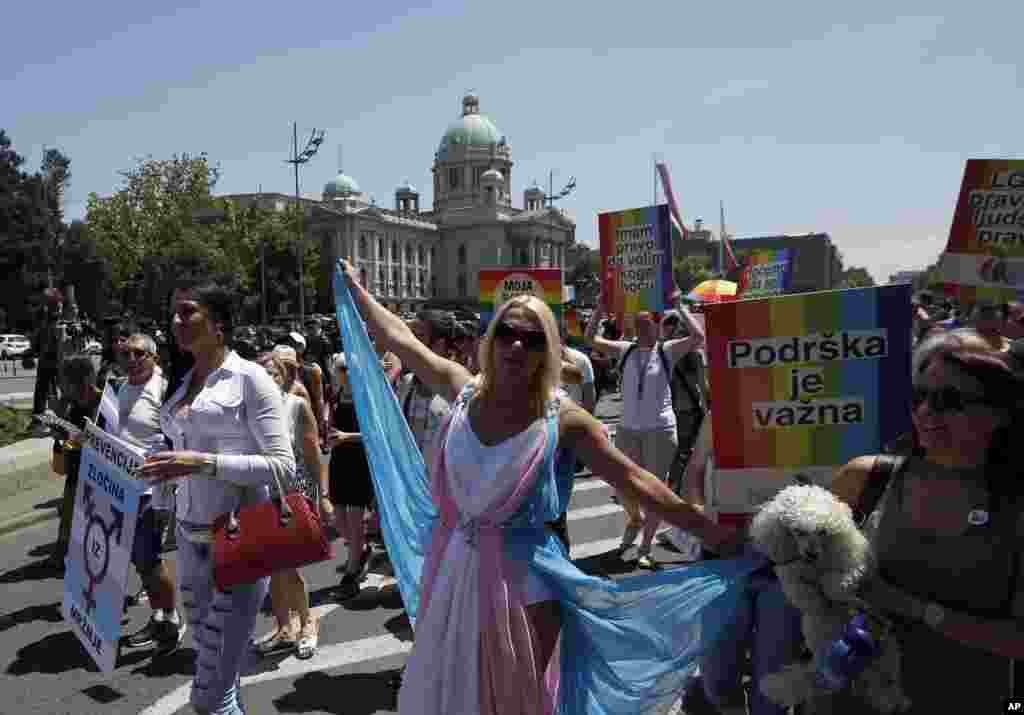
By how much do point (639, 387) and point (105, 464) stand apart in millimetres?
4197

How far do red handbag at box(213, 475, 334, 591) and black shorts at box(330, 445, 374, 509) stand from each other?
2866 mm

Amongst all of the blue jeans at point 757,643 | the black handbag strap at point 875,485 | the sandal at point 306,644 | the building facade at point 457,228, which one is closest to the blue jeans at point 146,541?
the sandal at point 306,644

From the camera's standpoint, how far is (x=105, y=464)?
368 cm

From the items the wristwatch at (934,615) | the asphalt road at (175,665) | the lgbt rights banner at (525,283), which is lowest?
the asphalt road at (175,665)

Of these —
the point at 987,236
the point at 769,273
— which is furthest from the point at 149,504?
the point at 769,273

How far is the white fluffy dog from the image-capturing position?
2133 millimetres

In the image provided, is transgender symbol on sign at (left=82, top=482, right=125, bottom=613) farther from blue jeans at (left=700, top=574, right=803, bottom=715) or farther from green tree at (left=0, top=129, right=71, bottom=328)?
green tree at (left=0, top=129, right=71, bottom=328)

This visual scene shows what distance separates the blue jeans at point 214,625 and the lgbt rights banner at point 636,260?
16.3 feet

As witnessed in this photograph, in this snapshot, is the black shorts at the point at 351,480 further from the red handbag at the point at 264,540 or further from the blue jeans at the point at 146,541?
the red handbag at the point at 264,540

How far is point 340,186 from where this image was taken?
111 meters

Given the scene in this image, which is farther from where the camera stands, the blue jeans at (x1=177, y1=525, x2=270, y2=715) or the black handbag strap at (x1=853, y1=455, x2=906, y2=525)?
the blue jeans at (x1=177, y1=525, x2=270, y2=715)

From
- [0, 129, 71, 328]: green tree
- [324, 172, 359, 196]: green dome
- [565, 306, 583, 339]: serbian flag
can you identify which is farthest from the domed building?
[565, 306, 583, 339]: serbian flag

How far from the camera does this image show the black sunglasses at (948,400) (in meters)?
2.17

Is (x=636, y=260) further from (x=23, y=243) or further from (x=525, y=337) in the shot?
(x=23, y=243)
